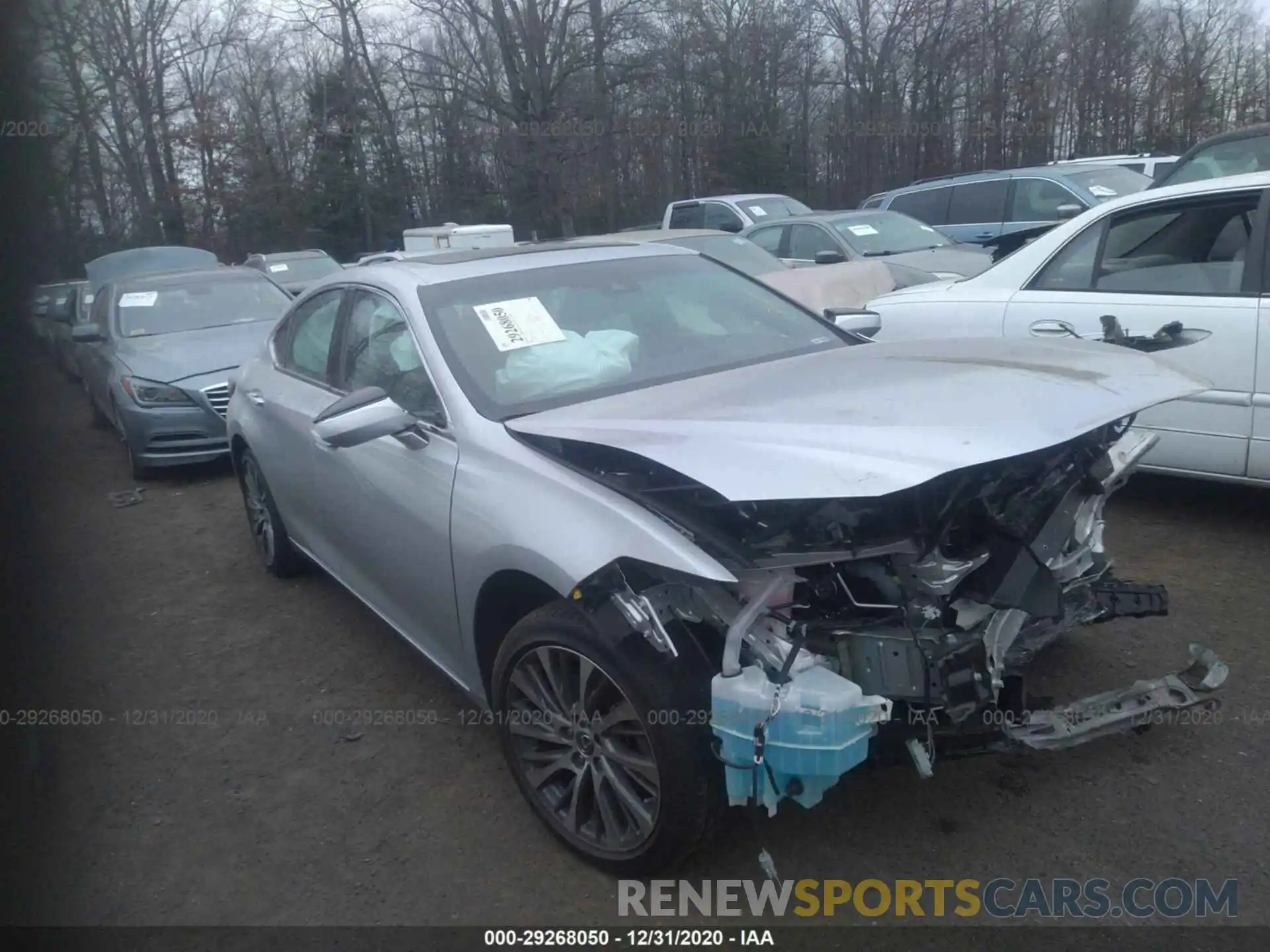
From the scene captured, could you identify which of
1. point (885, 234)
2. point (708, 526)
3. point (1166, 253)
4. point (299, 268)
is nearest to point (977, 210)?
point (885, 234)

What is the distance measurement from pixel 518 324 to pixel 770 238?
7.97 meters

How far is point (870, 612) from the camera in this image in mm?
2670

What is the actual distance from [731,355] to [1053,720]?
5.34ft

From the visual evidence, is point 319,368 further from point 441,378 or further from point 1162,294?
point 1162,294

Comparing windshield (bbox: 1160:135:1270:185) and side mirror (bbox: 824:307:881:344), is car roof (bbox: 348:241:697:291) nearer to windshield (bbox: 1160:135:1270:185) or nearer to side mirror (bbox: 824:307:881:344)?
side mirror (bbox: 824:307:881:344)

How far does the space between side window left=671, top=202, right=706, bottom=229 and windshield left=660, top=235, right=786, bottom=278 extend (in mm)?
4938

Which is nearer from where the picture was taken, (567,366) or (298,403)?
(567,366)

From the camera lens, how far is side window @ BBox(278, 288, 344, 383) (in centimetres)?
438

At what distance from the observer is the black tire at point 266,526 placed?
5.19 metres

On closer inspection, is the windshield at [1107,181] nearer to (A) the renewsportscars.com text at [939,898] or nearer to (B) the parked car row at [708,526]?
(B) the parked car row at [708,526]

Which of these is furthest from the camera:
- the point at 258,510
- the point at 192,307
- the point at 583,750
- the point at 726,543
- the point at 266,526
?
the point at 192,307

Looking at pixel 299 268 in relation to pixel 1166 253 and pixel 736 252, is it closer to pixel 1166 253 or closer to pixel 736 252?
pixel 736 252

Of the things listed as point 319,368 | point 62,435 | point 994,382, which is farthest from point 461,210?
point 994,382

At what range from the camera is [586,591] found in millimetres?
2641
